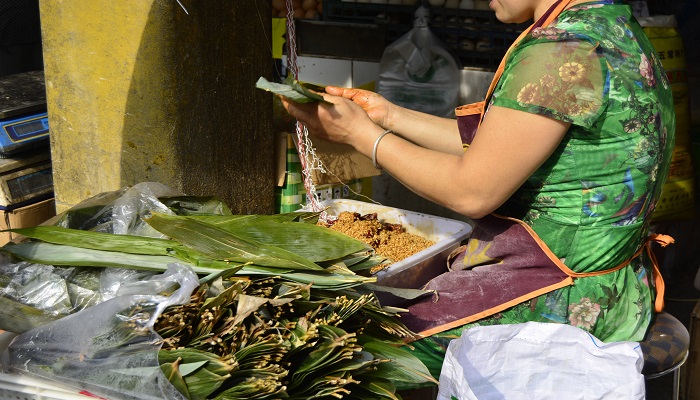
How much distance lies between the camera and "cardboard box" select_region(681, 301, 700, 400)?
287 cm

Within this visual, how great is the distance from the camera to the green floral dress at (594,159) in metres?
1.79

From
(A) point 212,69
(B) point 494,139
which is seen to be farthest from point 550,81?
(A) point 212,69

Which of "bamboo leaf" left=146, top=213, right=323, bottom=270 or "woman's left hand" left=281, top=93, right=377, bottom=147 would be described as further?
"woman's left hand" left=281, top=93, right=377, bottom=147

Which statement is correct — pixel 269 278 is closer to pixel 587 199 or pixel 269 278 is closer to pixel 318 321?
pixel 318 321

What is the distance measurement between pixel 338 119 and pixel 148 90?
0.70 meters

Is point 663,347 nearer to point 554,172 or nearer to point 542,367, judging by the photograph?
point 542,367

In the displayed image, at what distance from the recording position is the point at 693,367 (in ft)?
9.62

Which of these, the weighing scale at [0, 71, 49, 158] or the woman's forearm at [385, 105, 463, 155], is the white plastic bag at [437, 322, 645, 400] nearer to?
the woman's forearm at [385, 105, 463, 155]

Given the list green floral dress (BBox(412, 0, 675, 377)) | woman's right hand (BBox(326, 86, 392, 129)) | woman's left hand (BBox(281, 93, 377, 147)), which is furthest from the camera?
woman's right hand (BBox(326, 86, 392, 129))

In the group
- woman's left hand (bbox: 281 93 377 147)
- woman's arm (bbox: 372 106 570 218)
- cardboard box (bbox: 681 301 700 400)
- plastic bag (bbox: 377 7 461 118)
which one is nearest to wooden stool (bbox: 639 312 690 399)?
woman's arm (bbox: 372 106 570 218)

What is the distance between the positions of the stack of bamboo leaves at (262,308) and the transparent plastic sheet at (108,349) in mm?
30

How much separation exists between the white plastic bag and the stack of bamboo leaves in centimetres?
14

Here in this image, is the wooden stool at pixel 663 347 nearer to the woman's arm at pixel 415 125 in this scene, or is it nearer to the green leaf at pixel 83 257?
the woman's arm at pixel 415 125

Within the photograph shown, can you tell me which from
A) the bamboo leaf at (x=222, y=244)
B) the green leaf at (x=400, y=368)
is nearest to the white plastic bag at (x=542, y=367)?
the green leaf at (x=400, y=368)
